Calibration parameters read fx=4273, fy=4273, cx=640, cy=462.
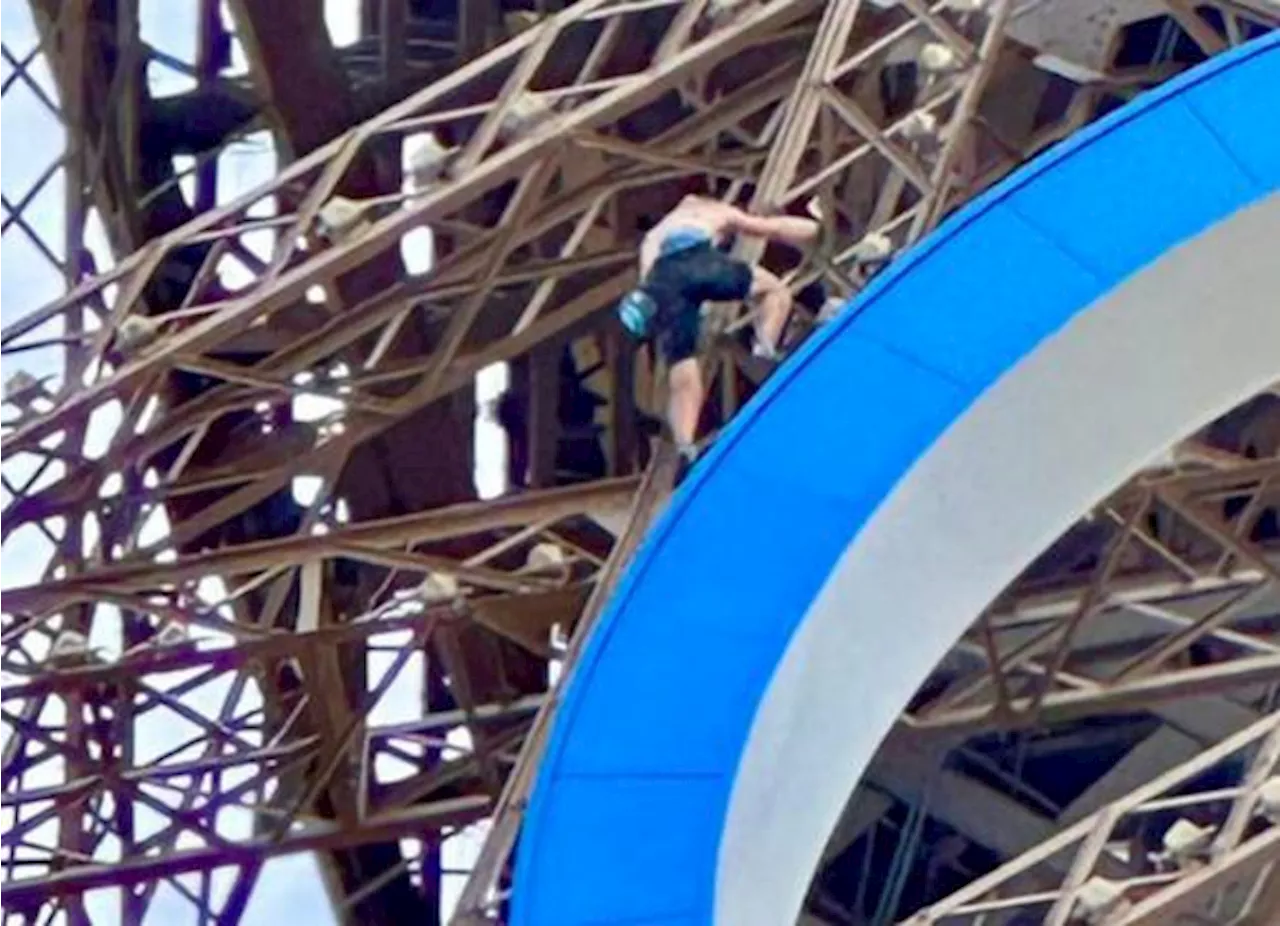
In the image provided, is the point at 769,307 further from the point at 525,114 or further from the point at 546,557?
the point at 546,557

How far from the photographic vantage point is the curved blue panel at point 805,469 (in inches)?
746

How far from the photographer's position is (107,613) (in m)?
30.4

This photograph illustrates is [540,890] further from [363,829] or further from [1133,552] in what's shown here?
[1133,552]

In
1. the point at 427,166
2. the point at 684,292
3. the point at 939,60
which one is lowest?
the point at 684,292

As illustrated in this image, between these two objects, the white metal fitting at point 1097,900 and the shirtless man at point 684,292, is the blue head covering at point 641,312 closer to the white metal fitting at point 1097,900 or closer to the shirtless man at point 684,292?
the shirtless man at point 684,292

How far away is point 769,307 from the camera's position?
21812 millimetres

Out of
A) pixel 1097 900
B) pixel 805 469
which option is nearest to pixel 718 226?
pixel 805 469

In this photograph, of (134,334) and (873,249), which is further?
(134,334)

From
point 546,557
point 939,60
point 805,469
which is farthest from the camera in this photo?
point 546,557

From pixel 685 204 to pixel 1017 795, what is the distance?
486 inches

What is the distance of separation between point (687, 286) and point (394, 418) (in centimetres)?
500

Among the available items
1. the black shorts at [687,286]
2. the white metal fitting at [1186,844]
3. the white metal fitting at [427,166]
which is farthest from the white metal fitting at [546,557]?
the black shorts at [687,286]

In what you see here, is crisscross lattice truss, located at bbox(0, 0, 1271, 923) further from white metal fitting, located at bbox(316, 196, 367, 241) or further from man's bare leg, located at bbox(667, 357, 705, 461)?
man's bare leg, located at bbox(667, 357, 705, 461)

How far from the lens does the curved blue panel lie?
62.2 feet
